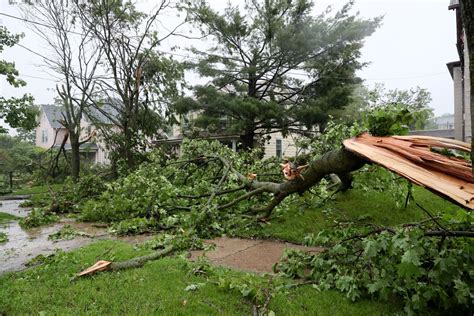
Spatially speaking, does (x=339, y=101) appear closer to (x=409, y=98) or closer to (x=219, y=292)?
(x=219, y=292)

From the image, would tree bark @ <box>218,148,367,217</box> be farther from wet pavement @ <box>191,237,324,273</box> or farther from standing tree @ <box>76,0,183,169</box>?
standing tree @ <box>76,0,183,169</box>

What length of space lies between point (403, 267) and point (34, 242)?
196 inches

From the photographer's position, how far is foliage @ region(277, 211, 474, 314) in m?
1.92

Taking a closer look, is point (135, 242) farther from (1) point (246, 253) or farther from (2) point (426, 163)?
(2) point (426, 163)

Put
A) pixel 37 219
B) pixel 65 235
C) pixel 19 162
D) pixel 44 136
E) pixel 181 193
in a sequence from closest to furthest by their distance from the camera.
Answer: pixel 65 235 < pixel 181 193 < pixel 37 219 < pixel 19 162 < pixel 44 136

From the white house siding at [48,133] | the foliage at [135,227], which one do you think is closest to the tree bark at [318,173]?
the foliage at [135,227]

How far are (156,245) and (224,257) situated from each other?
0.90 m

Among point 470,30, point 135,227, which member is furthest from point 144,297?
point 135,227

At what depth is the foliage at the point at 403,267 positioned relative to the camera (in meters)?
1.92

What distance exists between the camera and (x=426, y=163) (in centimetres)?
208

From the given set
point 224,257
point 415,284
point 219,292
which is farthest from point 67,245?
point 415,284

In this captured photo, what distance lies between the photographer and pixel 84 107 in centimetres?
1427

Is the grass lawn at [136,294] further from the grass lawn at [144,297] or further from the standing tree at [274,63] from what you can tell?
the standing tree at [274,63]

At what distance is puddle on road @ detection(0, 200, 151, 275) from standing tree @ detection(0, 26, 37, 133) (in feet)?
10.3
